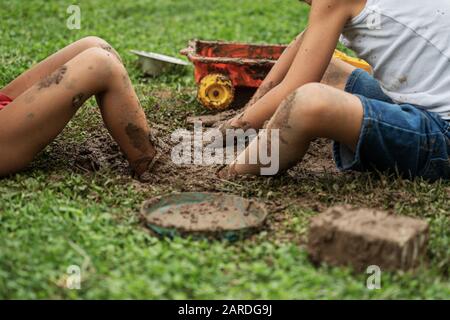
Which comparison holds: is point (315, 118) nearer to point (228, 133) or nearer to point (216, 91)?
point (228, 133)

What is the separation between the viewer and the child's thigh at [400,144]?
3.31 metres

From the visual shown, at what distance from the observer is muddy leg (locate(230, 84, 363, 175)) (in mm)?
3201

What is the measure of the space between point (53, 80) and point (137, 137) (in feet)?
1.52

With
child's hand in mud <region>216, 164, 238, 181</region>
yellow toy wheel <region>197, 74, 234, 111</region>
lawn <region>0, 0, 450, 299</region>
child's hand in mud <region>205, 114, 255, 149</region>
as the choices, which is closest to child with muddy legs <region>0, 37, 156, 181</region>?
lawn <region>0, 0, 450, 299</region>

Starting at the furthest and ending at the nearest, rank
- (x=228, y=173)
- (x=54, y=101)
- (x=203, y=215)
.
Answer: (x=228, y=173) → (x=54, y=101) → (x=203, y=215)

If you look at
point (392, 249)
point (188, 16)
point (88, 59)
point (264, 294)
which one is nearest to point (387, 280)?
point (392, 249)

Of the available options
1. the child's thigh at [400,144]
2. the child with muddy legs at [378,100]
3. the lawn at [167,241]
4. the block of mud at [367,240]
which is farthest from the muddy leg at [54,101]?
the block of mud at [367,240]

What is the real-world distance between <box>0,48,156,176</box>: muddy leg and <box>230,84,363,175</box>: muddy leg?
0.70 meters

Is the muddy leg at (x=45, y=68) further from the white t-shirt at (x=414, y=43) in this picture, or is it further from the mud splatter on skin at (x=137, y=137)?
the white t-shirt at (x=414, y=43)

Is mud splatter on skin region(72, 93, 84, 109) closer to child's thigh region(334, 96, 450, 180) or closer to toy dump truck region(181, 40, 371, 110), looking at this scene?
child's thigh region(334, 96, 450, 180)

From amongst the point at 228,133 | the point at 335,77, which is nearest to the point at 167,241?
the point at 228,133

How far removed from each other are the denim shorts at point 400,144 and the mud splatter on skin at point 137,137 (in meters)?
0.88

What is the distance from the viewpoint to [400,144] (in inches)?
133

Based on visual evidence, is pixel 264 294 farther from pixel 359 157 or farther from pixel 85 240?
pixel 359 157
